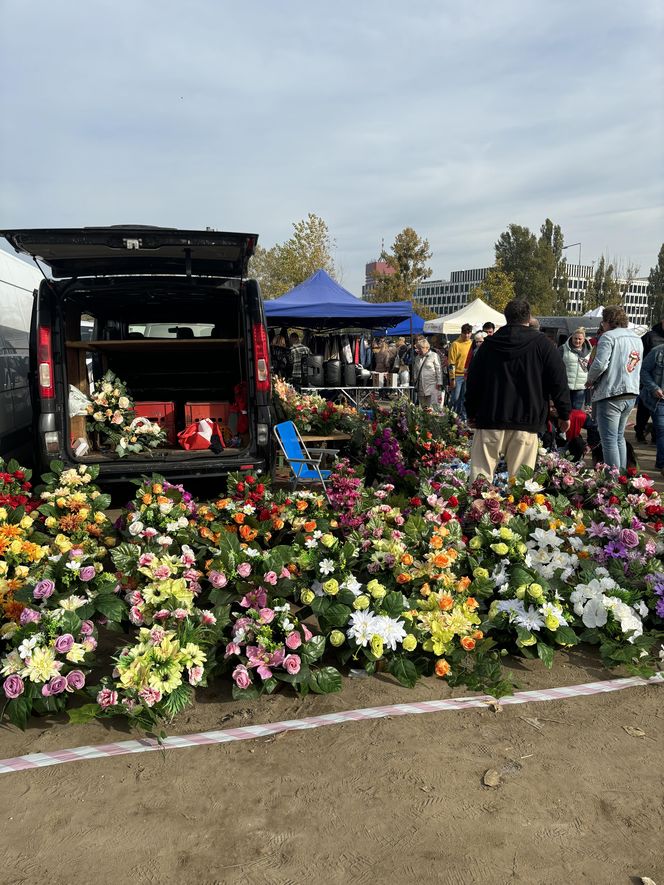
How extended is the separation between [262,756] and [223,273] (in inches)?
178

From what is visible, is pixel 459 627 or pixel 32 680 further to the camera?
pixel 459 627

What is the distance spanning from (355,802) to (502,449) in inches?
137

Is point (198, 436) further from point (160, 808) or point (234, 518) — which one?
point (160, 808)

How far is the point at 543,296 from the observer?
5844cm

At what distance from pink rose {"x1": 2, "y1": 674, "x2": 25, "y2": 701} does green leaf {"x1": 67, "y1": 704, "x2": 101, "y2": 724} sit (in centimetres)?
23

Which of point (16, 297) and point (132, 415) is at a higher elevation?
point (16, 297)

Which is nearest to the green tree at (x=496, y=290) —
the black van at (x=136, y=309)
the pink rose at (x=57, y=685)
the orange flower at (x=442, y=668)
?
the black van at (x=136, y=309)

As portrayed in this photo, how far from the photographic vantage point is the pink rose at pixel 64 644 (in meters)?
2.87

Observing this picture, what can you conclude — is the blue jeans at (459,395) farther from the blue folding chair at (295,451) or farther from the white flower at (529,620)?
the white flower at (529,620)

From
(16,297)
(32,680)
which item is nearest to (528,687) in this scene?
(32,680)

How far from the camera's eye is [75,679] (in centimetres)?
291

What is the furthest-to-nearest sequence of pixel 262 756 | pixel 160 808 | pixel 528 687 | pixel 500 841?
pixel 528 687 → pixel 262 756 → pixel 160 808 → pixel 500 841

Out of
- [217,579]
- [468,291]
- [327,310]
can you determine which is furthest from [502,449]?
[468,291]

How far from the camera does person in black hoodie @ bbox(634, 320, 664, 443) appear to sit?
8.80 m
